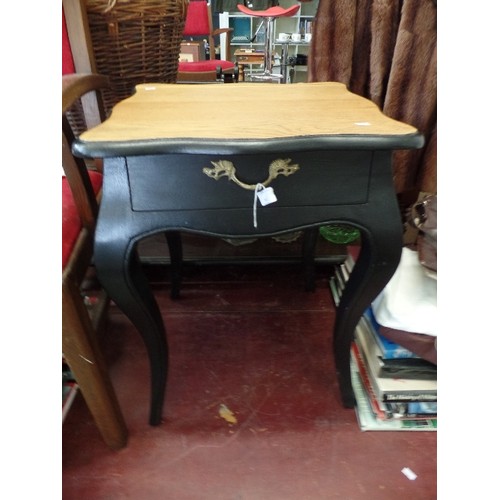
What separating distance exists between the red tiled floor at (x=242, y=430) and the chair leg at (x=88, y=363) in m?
0.08

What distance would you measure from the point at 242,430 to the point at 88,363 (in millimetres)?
353

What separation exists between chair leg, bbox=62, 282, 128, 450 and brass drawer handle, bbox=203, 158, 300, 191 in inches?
10.4

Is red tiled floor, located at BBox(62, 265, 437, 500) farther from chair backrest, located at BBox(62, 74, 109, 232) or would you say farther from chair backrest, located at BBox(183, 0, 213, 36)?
chair backrest, located at BBox(183, 0, 213, 36)

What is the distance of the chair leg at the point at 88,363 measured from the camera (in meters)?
0.58

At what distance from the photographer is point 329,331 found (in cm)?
105

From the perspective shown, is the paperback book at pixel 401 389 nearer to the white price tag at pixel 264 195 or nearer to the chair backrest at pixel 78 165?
the white price tag at pixel 264 195

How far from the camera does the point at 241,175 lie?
540mm

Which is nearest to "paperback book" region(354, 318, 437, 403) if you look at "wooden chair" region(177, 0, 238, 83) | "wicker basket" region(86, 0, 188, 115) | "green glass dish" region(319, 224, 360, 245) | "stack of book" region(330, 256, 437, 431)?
"stack of book" region(330, 256, 437, 431)

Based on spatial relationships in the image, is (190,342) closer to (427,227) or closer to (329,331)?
(329,331)

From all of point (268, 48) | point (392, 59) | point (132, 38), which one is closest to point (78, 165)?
point (132, 38)

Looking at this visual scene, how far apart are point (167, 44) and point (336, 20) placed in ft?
1.39

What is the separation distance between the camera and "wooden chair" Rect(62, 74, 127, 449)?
0.59m

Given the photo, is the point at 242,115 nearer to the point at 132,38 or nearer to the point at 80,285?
the point at 80,285

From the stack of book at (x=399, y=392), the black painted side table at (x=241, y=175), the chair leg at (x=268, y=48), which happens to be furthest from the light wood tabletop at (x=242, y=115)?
the chair leg at (x=268, y=48)
